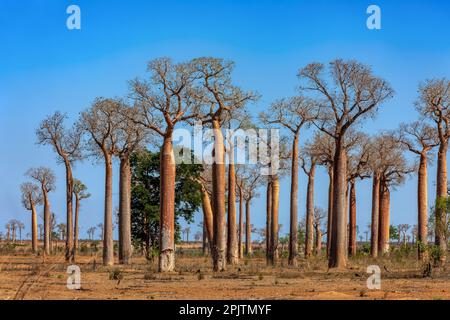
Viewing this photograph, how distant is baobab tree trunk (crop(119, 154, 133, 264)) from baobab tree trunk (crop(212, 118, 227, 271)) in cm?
608

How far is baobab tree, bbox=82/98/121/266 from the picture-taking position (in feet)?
99.0

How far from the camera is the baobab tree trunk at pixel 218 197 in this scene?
24719 millimetres

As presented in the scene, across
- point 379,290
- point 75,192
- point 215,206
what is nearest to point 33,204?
point 75,192

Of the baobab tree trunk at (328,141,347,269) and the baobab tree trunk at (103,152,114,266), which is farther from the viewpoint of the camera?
the baobab tree trunk at (103,152,114,266)

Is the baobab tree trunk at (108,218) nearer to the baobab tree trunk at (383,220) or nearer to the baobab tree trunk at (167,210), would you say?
the baobab tree trunk at (167,210)

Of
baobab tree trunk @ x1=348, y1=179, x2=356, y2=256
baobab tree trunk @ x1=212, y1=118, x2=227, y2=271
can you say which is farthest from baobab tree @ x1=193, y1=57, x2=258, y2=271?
baobab tree trunk @ x1=348, y1=179, x2=356, y2=256

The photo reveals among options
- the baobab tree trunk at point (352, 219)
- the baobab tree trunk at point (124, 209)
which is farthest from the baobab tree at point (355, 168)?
the baobab tree trunk at point (124, 209)

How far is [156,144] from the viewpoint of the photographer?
29062 mm

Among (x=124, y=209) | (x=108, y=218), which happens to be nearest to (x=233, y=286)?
(x=124, y=209)

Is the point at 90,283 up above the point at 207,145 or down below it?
below

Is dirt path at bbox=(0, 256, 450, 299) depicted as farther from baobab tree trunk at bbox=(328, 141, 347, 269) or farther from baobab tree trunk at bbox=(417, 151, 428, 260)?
baobab tree trunk at bbox=(417, 151, 428, 260)

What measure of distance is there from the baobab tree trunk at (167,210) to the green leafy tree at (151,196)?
44.0ft

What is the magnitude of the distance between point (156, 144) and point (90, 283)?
33.9 ft
